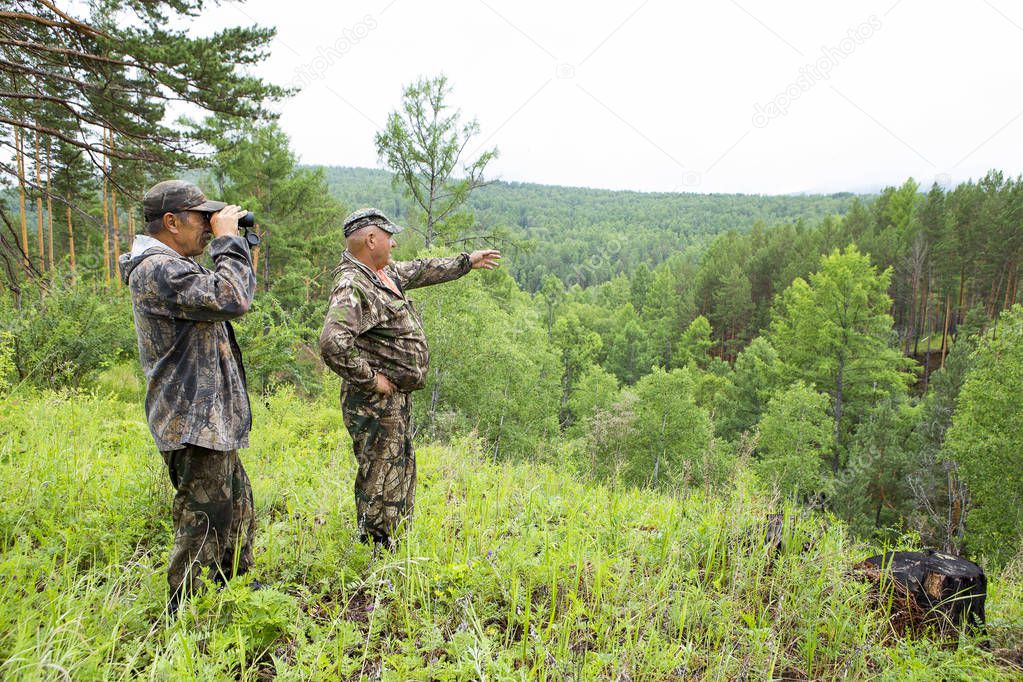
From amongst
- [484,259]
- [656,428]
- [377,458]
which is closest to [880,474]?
[656,428]

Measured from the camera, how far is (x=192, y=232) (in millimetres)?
2467

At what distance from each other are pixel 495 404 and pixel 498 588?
61.9 ft

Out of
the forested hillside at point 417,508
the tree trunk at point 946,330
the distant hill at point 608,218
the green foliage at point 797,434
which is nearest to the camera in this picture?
the forested hillside at point 417,508

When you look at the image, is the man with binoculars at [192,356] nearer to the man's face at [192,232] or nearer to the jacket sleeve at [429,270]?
the man's face at [192,232]

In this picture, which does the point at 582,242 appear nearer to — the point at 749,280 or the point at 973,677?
the point at 749,280

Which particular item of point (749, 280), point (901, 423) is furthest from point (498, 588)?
point (749, 280)

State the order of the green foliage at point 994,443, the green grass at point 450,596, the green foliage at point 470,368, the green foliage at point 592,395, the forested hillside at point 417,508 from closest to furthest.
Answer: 1. the green grass at point 450,596
2. the forested hillside at point 417,508
3. the green foliage at point 994,443
4. the green foliage at point 470,368
5. the green foliage at point 592,395

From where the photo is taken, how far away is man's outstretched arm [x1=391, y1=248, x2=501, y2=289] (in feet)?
12.2

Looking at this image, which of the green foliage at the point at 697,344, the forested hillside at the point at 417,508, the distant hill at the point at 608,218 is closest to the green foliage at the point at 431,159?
the forested hillside at the point at 417,508

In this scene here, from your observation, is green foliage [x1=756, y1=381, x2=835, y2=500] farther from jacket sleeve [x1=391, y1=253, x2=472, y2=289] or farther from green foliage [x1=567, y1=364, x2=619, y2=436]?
jacket sleeve [x1=391, y1=253, x2=472, y2=289]

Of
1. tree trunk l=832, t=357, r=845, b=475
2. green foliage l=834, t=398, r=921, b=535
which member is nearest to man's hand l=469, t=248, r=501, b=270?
green foliage l=834, t=398, r=921, b=535

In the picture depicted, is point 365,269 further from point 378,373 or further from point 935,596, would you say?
point 935,596

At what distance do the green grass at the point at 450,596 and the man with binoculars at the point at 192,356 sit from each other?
0.27 m

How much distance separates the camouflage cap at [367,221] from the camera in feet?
10.4
